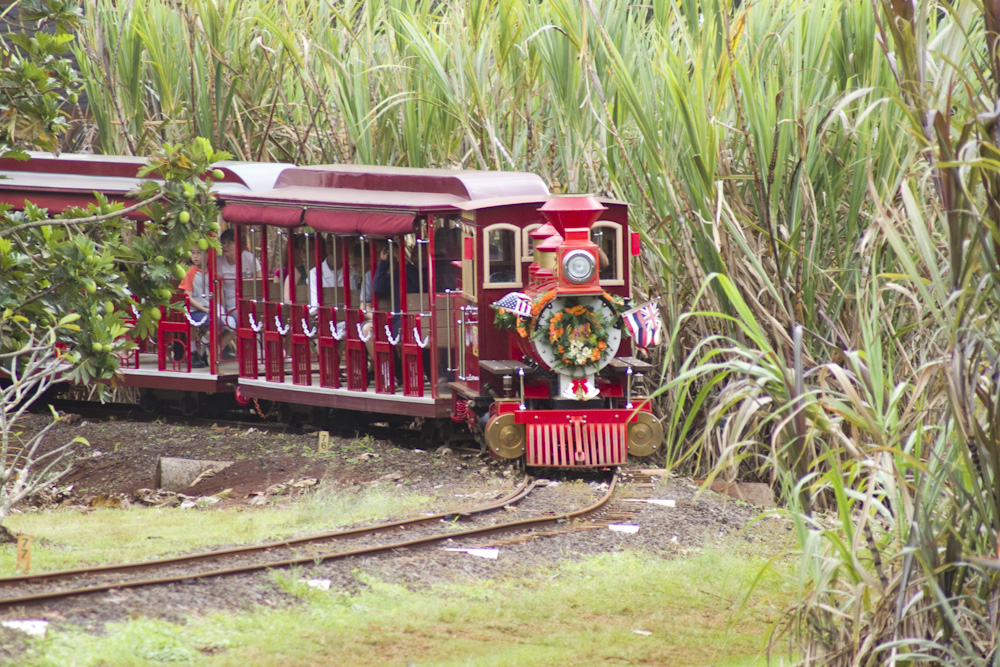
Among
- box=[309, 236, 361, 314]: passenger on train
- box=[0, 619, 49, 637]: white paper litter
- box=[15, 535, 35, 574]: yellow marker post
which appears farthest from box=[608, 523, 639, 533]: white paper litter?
box=[309, 236, 361, 314]: passenger on train

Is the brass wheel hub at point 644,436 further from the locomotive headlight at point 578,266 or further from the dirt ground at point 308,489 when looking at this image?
the locomotive headlight at point 578,266

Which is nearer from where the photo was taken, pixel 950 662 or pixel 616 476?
pixel 950 662

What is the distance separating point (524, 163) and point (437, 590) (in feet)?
21.1

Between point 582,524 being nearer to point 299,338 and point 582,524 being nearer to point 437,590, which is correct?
point 437,590

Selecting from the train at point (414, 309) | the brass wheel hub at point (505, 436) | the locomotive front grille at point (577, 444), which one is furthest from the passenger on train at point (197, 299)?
the locomotive front grille at point (577, 444)

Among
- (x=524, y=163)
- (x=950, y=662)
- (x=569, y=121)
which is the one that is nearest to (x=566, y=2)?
(x=569, y=121)

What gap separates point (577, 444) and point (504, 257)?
172 cm

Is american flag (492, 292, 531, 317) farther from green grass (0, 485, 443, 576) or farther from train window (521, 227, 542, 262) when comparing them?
green grass (0, 485, 443, 576)

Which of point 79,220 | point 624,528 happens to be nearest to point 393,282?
point 79,220

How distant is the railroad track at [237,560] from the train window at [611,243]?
7.52 feet

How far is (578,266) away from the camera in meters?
9.42

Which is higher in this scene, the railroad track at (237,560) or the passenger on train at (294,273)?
the passenger on train at (294,273)

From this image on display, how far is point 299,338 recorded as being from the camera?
1217 centimetres

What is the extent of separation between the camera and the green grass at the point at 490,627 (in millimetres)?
5660
